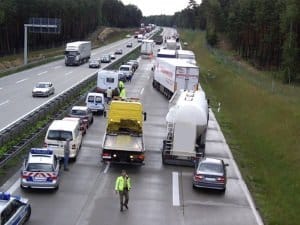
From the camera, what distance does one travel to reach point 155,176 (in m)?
28.3

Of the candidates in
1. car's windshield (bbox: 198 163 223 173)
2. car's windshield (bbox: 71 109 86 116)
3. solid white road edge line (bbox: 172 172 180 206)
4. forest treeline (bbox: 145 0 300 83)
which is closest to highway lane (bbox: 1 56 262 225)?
solid white road edge line (bbox: 172 172 180 206)

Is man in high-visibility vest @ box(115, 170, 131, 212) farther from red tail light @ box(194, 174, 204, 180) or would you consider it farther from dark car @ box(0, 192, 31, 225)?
red tail light @ box(194, 174, 204, 180)

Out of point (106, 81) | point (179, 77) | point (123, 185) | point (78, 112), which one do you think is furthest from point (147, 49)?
point (123, 185)

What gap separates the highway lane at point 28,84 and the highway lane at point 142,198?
10529 mm

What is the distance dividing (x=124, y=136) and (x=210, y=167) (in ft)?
19.3

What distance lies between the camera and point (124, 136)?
99.5 feet

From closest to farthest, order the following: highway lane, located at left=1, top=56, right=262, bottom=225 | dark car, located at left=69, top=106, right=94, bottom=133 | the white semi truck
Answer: highway lane, located at left=1, top=56, right=262, bottom=225, dark car, located at left=69, top=106, right=94, bottom=133, the white semi truck

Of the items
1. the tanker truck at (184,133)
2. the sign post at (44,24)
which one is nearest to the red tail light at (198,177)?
the tanker truck at (184,133)

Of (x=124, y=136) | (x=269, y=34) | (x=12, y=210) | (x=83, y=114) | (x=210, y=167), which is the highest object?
(x=269, y=34)

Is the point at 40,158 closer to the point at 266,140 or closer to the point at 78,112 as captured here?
the point at 78,112

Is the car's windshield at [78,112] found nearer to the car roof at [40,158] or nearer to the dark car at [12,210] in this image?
the car roof at [40,158]

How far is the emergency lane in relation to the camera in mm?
21531

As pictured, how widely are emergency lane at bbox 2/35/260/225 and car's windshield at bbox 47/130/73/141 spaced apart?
1.41 metres

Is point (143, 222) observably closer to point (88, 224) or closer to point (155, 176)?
point (88, 224)
